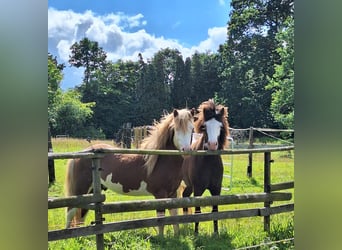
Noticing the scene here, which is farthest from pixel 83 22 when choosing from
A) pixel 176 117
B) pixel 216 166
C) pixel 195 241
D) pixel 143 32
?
pixel 195 241

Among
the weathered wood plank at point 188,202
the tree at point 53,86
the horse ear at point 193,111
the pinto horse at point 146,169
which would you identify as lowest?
the weathered wood plank at point 188,202

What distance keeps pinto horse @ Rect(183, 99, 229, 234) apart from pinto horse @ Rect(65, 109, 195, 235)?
4 cm

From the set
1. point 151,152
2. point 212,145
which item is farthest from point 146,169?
point 212,145

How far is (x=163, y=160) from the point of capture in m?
1.69

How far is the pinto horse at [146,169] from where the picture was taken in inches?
57.9

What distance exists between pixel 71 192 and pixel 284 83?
947mm

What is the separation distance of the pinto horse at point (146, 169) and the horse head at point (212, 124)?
0.05 meters

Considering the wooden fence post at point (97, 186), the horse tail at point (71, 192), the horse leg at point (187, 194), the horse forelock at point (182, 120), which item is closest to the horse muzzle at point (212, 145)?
the horse forelock at point (182, 120)

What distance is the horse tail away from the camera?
4.60ft

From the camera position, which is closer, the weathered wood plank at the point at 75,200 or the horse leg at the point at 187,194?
the weathered wood plank at the point at 75,200

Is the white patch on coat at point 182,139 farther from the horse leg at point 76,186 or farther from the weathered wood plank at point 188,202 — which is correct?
the horse leg at point 76,186

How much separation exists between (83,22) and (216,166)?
847mm
